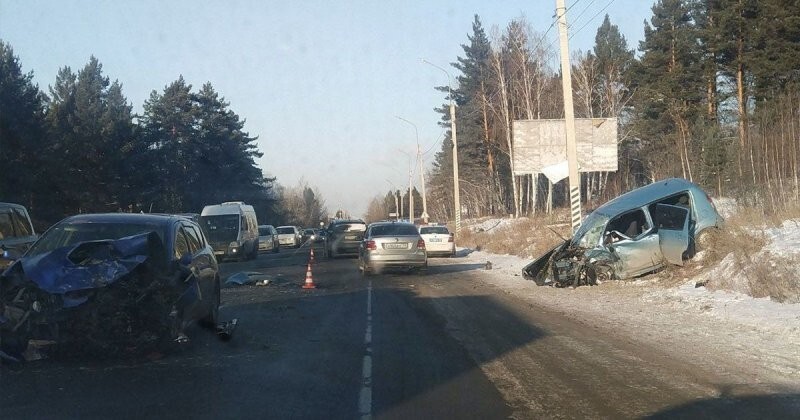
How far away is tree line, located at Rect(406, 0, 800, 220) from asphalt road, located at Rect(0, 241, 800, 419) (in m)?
14.7

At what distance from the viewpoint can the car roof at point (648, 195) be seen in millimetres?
17641

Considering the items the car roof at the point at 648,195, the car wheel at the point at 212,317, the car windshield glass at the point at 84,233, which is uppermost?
the car roof at the point at 648,195

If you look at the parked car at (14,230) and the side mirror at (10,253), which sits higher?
the parked car at (14,230)

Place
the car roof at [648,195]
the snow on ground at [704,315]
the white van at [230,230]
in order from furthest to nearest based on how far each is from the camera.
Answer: the white van at [230,230]
the car roof at [648,195]
the snow on ground at [704,315]

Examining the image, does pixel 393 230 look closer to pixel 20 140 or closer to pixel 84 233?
pixel 84 233

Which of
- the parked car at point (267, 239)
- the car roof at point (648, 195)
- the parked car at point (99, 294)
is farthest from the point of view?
the parked car at point (267, 239)

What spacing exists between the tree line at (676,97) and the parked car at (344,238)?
15150 millimetres

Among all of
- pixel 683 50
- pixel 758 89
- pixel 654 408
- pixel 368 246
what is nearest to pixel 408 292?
pixel 368 246

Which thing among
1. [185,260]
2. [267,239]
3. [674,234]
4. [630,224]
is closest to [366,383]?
[185,260]

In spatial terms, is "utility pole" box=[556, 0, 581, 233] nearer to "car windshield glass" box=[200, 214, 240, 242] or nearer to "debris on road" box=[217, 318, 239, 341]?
"debris on road" box=[217, 318, 239, 341]

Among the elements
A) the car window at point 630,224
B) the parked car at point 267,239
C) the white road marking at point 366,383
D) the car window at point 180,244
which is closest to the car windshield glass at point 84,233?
the car window at point 180,244

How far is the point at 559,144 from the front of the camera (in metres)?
36.0

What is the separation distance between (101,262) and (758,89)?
124 feet

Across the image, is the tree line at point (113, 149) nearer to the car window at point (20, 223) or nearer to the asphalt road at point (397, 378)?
the car window at point (20, 223)
